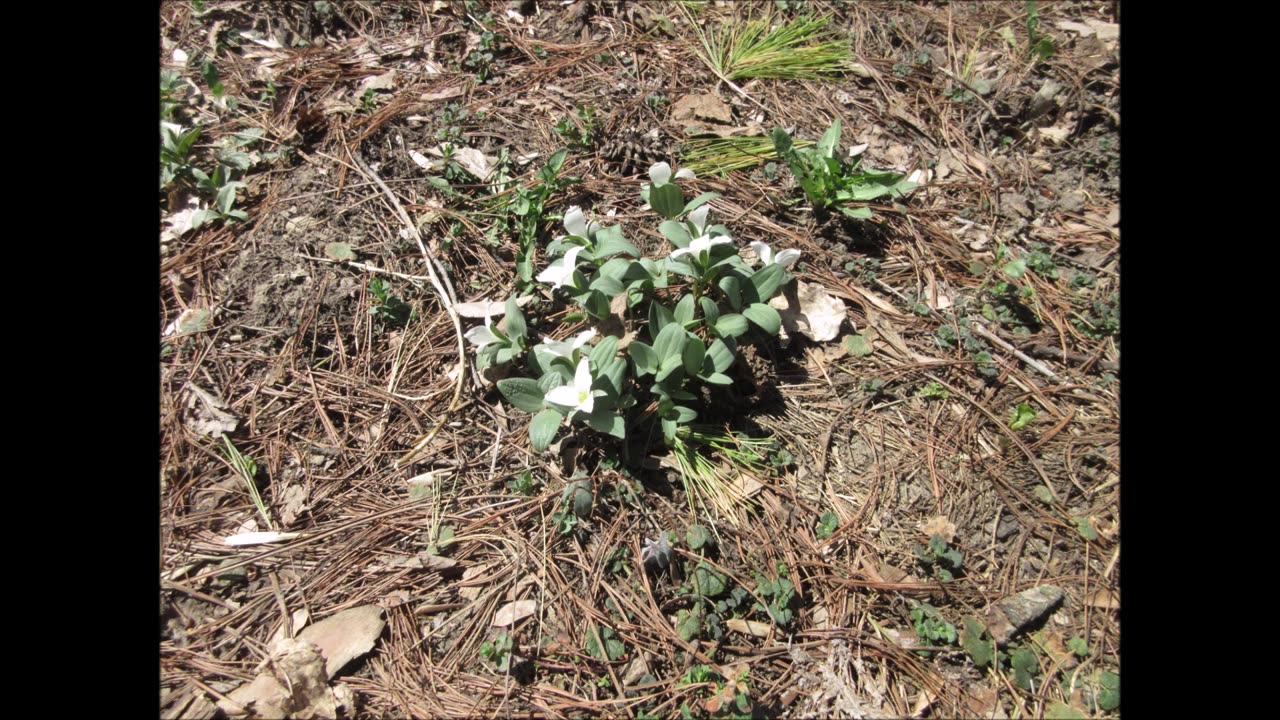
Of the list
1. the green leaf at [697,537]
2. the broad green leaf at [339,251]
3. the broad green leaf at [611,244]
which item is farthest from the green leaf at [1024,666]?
the broad green leaf at [339,251]

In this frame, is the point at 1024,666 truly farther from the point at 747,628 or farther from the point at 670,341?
the point at 670,341

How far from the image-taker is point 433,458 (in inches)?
90.6

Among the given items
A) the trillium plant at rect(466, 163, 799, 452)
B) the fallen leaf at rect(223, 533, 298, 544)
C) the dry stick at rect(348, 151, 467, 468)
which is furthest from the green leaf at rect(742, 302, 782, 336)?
the fallen leaf at rect(223, 533, 298, 544)

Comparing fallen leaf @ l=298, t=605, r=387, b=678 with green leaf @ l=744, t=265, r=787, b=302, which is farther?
green leaf @ l=744, t=265, r=787, b=302

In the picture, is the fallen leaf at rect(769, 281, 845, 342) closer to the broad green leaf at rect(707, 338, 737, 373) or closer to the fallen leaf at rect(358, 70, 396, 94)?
the broad green leaf at rect(707, 338, 737, 373)

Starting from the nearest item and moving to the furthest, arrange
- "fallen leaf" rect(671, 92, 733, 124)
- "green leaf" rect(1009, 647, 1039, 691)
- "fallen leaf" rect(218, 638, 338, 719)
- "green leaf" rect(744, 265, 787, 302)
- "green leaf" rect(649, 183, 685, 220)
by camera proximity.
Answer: "fallen leaf" rect(218, 638, 338, 719), "green leaf" rect(1009, 647, 1039, 691), "green leaf" rect(744, 265, 787, 302), "green leaf" rect(649, 183, 685, 220), "fallen leaf" rect(671, 92, 733, 124)

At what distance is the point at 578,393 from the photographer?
209cm

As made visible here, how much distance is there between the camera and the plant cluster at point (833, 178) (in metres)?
2.79

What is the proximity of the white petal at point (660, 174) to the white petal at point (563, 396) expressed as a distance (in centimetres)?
92

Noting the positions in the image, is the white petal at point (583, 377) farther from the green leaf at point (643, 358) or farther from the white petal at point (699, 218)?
the white petal at point (699, 218)

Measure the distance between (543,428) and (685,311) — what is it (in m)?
0.66

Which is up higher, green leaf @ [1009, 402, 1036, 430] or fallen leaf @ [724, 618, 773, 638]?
green leaf @ [1009, 402, 1036, 430]

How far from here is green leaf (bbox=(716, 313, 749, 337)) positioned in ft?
7.64

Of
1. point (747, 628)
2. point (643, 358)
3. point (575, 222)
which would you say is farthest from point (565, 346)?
point (747, 628)
